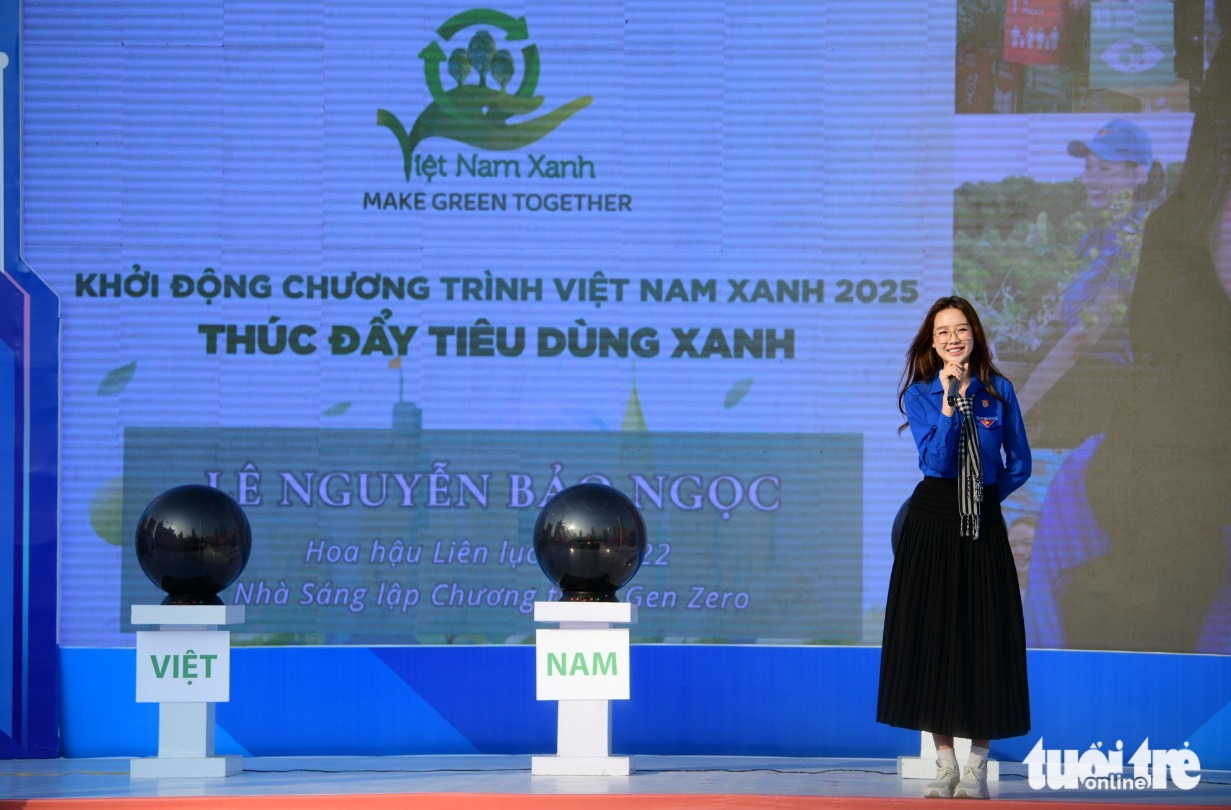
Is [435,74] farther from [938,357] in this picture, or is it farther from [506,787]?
[506,787]

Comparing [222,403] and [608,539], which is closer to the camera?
[608,539]

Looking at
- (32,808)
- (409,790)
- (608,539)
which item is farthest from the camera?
(608,539)

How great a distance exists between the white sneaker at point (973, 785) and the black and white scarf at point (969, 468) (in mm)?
651

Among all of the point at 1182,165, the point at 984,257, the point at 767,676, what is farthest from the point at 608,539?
the point at 1182,165

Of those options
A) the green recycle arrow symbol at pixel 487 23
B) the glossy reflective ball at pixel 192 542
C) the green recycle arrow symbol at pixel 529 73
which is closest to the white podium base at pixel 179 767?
the glossy reflective ball at pixel 192 542

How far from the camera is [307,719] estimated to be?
522 cm

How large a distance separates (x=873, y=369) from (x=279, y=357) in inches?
103

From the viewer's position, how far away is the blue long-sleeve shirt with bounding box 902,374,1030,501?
10.9 feet

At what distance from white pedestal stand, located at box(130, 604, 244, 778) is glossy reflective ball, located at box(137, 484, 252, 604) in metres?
0.08

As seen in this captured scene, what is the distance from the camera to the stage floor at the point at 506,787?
3.44 metres

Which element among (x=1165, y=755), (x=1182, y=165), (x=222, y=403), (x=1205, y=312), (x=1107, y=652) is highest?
(x=1182, y=165)

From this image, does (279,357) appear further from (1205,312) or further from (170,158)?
(1205,312)

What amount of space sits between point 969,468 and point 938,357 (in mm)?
361

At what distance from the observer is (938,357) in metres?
3.47
